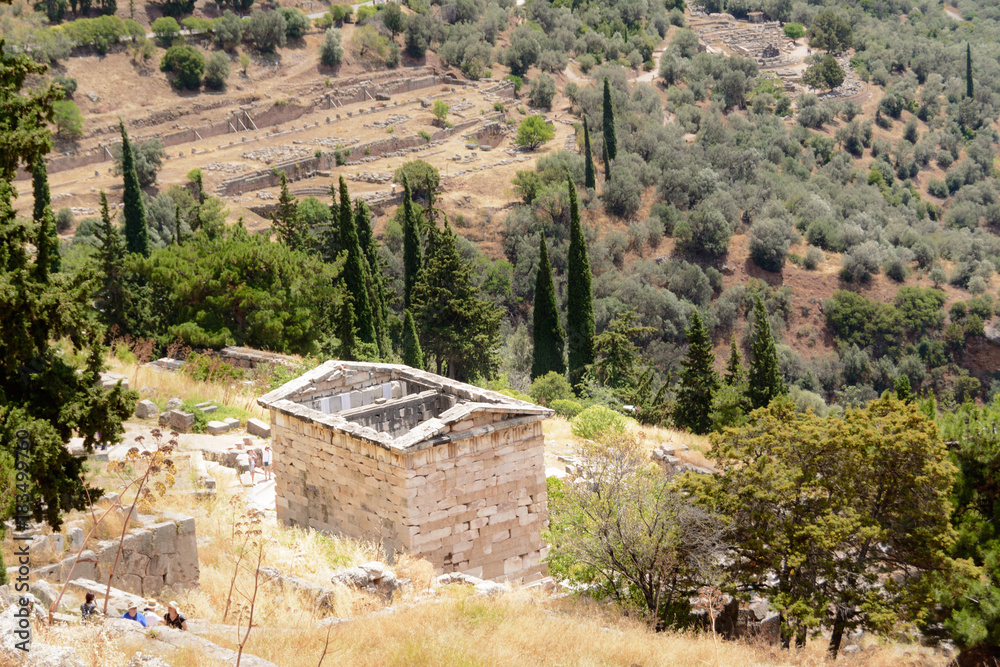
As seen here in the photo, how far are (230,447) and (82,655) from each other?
11236mm

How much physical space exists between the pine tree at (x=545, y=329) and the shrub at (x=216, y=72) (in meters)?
42.3

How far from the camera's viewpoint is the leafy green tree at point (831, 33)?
96.0m

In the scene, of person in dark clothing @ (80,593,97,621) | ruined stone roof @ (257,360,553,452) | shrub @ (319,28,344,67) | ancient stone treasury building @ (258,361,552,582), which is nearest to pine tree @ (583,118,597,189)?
shrub @ (319,28,344,67)

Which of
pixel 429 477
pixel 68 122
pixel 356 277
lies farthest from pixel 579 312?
pixel 68 122

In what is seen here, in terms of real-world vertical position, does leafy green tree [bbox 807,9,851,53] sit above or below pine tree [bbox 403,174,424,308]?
above

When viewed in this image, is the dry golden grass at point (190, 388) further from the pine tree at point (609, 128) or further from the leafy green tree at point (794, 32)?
the leafy green tree at point (794, 32)

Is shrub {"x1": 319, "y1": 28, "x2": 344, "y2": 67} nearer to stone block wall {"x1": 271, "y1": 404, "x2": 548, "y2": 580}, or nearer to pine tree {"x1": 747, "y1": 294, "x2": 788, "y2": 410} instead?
pine tree {"x1": 747, "y1": 294, "x2": 788, "y2": 410}

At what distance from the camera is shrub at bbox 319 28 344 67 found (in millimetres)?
77000

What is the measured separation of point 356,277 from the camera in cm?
3228

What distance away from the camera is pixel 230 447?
18891 millimetres

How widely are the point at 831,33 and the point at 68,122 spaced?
71579mm

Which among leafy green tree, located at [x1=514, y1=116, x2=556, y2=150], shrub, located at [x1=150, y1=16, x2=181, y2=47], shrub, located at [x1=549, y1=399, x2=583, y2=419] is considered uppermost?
shrub, located at [x1=150, y1=16, x2=181, y2=47]

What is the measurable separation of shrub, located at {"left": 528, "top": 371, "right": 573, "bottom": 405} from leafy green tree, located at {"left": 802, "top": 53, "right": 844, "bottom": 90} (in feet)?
213

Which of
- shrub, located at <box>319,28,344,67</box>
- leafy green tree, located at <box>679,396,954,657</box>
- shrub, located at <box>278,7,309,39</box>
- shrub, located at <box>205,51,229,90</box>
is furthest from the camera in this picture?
shrub, located at <box>278,7,309,39</box>
